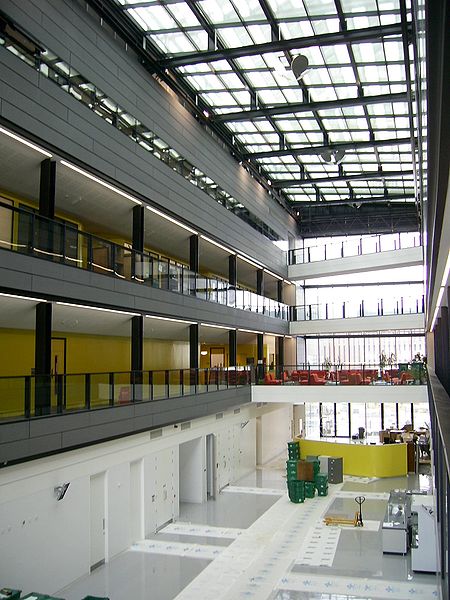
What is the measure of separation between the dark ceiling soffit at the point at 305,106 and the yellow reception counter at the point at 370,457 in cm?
1485

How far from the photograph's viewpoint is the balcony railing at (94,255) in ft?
41.5


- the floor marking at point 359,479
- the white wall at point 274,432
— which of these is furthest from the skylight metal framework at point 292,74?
the floor marking at point 359,479

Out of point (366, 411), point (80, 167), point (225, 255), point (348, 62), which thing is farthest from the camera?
point (366, 411)

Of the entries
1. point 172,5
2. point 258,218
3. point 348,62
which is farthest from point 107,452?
point 258,218

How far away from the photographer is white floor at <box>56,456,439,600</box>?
13695 millimetres

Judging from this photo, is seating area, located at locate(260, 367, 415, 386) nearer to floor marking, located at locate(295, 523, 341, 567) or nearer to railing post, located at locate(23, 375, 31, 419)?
floor marking, located at locate(295, 523, 341, 567)

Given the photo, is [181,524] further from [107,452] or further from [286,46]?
[286,46]

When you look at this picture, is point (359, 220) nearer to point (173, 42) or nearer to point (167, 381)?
point (173, 42)

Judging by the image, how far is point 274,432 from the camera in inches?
1346

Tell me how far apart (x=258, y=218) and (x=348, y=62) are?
13.3 metres

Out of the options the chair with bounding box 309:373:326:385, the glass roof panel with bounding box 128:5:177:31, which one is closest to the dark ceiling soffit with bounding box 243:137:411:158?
the chair with bounding box 309:373:326:385

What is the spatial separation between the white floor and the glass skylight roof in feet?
34.5

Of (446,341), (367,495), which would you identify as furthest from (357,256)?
(446,341)

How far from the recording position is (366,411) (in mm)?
40781
